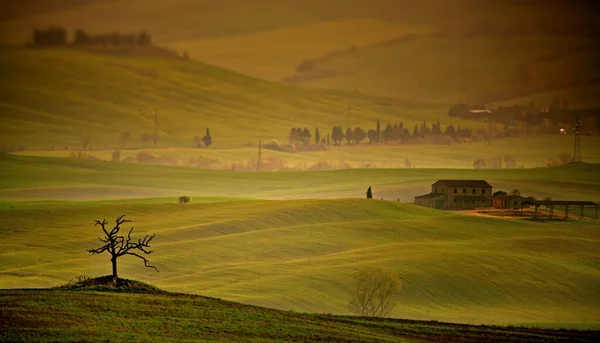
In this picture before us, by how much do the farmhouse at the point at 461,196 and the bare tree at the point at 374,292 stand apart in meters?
82.6

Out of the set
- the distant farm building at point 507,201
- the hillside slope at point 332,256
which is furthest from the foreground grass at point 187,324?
the distant farm building at point 507,201

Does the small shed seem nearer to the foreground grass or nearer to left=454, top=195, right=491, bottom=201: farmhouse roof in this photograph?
left=454, top=195, right=491, bottom=201: farmhouse roof

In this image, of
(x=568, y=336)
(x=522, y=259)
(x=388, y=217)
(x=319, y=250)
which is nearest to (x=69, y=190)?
(x=388, y=217)

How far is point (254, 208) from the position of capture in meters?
142

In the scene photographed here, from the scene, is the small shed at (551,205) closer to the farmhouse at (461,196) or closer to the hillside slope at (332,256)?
the farmhouse at (461,196)

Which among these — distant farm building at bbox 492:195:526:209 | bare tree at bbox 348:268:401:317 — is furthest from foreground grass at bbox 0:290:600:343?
distant farm building at bbox 492:195:526:209

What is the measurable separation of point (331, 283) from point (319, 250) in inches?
899

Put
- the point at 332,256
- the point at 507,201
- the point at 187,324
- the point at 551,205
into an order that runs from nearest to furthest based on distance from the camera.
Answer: the point at 187,324
the point at 332,256
the point at 551,205
the point at 507,201

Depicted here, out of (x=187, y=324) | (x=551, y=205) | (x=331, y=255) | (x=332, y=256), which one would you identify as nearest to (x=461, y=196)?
(x=551, y=205)

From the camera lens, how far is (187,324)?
146 ft

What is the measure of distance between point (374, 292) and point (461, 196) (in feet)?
294

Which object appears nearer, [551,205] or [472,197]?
[551,205]

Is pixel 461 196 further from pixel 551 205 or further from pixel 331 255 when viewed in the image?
pixel 331 255

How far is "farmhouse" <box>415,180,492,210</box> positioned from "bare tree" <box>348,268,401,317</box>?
82.6 metres
